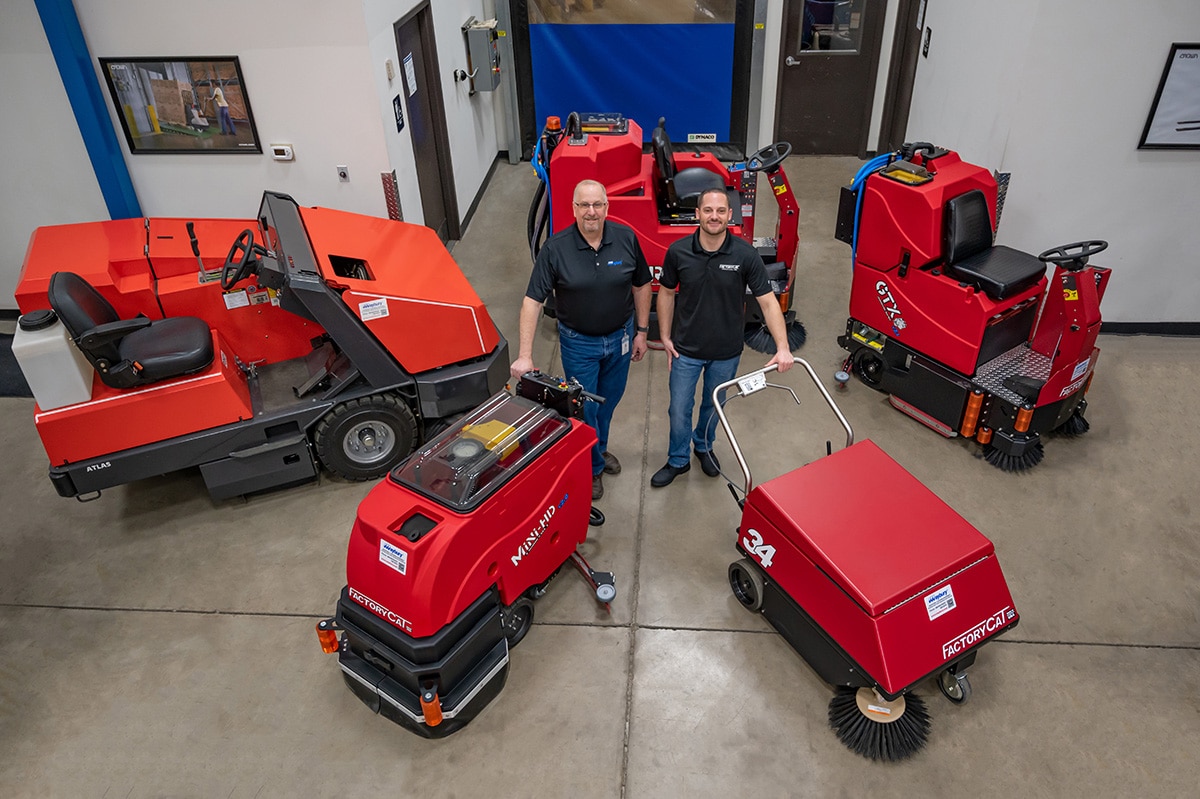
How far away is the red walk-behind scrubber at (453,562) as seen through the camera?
Answer: 3.01 meters

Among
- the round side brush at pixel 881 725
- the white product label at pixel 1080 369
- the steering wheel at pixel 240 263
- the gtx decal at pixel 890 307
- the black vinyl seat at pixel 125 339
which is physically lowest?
the round side brush at pixel 881 725

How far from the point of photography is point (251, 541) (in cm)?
417

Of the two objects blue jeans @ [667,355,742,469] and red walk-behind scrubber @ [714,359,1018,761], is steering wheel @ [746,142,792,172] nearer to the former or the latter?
blue jeans @ [667,355,742,469]

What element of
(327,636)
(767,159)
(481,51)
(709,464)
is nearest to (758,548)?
(709,464)

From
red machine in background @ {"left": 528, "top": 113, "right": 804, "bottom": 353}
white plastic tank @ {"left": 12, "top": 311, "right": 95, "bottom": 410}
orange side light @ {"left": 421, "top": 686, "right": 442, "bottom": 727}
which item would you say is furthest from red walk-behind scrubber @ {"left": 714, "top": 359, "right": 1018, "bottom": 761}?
white plastic tank @ {"left": 12, "top": 311, "right": 95, "bottom": 410}

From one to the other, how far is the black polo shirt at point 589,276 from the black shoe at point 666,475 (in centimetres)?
94

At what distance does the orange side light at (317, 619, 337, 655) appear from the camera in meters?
3.20

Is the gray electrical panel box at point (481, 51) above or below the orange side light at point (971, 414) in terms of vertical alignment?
above

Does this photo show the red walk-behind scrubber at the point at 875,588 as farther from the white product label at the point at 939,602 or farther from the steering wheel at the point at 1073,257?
the steering wheel at the point at 1073,257

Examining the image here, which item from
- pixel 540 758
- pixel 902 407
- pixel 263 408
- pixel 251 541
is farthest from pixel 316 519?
pixel 902 407

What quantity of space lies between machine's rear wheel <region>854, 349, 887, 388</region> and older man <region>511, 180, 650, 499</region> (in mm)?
1709

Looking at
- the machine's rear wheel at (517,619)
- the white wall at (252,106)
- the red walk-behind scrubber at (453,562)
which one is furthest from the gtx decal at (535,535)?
the white wall at (252,106)

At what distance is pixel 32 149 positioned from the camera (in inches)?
210

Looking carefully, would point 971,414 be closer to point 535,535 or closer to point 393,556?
point 535,535
